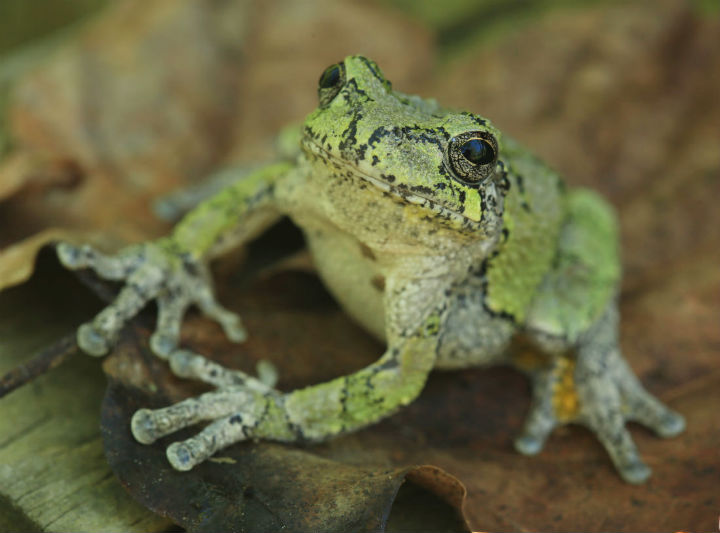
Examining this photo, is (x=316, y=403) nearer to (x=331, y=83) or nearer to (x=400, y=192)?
(x=400, y=192)

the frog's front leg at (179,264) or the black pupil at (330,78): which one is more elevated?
the black pupil at (330,78)

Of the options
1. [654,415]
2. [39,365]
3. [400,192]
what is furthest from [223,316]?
[654,415]

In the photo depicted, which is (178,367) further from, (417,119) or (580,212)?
(580,212)

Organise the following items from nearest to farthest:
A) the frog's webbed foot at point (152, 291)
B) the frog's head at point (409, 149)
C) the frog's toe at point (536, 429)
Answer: the frog's head at point (409, 149) → the frog's webbed foot at point (152, 291) → the frog's toe at point (536, 429)

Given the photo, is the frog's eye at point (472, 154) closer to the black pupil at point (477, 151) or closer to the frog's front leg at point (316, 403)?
the black pupil at point (477, 151)

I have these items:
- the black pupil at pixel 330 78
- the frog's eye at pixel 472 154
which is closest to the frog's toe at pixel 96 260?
the black pupil at pixel 330 78

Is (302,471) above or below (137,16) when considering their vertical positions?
below

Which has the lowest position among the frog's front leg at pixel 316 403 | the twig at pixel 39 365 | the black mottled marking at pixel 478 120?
the frog's front leg at pixel 316 403

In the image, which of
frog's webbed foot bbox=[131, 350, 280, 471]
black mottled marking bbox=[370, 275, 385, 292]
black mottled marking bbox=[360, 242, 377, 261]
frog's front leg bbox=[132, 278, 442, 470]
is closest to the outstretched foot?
frog's front leg bbox=[132, 278, 442, 470]

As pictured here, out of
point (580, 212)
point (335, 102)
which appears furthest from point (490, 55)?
point (335, 102)
